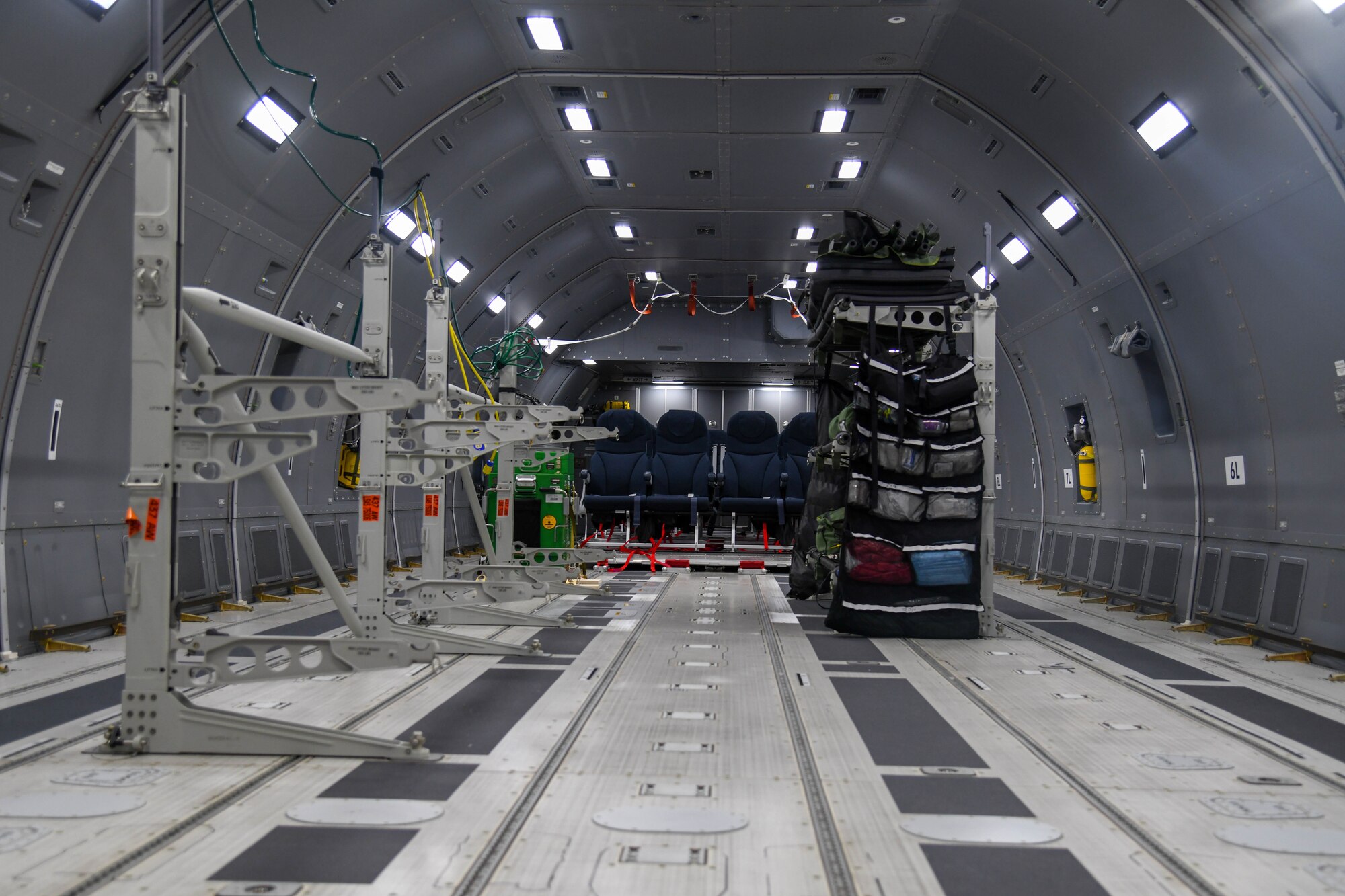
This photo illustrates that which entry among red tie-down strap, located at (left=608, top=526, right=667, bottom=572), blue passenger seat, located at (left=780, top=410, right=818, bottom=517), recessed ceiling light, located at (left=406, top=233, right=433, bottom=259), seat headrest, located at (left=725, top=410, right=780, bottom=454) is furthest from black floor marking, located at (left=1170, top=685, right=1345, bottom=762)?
seat headrest, located at (left=725, top=410, right=780, bottom=454)

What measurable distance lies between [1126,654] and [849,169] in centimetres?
777

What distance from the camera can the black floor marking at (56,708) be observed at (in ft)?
15.0

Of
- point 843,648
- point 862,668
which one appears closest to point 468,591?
point 843,648

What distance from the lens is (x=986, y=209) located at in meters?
11.6

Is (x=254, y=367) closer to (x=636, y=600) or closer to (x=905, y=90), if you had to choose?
(x=636, y=600)

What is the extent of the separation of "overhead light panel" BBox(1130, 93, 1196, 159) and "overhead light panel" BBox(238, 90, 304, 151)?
7.35m

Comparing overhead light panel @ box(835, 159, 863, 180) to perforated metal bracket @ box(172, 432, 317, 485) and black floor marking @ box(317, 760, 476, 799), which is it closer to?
perforated metal bracket @ box(172, 432, 317, 485)

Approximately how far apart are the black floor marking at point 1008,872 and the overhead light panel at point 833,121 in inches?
376

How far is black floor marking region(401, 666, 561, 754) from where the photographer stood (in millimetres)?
4500

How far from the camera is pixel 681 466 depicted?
51.0 ft

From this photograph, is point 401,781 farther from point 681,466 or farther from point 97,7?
point 681,466

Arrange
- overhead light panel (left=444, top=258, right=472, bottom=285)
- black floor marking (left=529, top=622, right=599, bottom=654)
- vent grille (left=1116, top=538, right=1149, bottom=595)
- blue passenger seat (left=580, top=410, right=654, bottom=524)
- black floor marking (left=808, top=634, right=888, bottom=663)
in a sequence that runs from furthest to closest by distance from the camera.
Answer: blue passenger seat (left=580, top=410, right=654, bottom=524) → overhead light panel (left=444, top=258, right=472, bottom=285) → vent grille (left=1116, top=538, right=1149, bottom=595) → black floor marking (left=529, top=622, right=599, bottom=654) → black floor marking (left=808, top=634, right=888, bottom=663)

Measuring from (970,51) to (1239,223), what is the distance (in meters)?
3.01

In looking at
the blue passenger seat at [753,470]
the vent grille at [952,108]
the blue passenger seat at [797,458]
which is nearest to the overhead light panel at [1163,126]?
the vent grille at [952,108]
